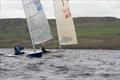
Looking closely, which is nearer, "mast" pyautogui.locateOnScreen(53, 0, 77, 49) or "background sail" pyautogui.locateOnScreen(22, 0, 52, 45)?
"background sail" pyautogui.locateOnScreen(22, 0, 52, 45)

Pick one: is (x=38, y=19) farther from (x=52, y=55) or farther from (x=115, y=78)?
(x=115, y=78)

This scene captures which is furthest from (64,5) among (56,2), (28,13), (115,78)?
(115,78)

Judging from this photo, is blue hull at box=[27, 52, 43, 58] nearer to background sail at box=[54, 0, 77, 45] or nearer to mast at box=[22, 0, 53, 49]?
mast at box=[22, 0, 53, 49]

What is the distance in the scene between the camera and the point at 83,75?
33.8m

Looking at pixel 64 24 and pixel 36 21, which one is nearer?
pixel 36 21

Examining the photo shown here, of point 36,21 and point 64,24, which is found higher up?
point 36,21

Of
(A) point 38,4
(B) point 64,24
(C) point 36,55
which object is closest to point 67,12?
(B) point 64,24

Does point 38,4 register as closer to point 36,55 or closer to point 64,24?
point 64,24

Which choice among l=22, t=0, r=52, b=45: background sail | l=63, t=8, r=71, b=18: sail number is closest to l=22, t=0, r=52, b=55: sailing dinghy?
l=22, t=0, r=52, b=45: background sail

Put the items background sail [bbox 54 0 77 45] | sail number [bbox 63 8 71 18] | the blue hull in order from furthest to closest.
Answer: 1. sail number [bbox 63 8 71 18]
2. background sail [bbox 54 0 77 45]
3. the blue hull

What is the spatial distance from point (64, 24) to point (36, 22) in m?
4.20

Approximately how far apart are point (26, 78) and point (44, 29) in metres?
17.8

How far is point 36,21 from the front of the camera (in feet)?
157

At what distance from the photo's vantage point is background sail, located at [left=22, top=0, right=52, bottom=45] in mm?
46875
